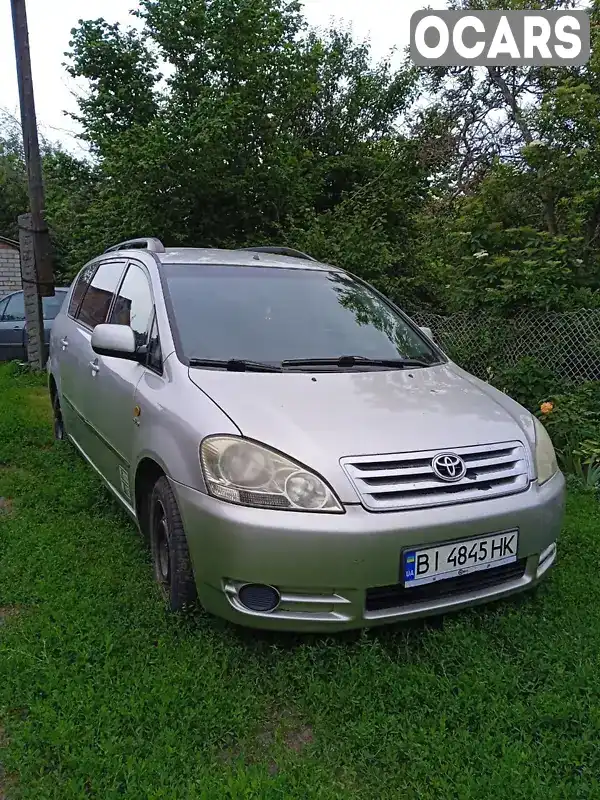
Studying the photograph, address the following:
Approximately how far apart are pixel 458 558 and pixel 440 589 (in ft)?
0.51

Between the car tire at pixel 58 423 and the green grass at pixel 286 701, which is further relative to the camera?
the car tire at pixel 58 423

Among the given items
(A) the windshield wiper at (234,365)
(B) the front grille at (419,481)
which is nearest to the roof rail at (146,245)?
(A) the windshield wiper at (234,365)

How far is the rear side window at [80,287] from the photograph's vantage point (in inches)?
197

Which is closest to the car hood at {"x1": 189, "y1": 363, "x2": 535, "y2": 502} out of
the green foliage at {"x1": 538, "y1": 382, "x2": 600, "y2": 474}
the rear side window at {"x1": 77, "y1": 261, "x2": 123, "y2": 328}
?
the rear side window at {"x1": 77, "y1": 261, "x2": 123, "y2": 328}

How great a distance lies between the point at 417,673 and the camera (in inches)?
97.0

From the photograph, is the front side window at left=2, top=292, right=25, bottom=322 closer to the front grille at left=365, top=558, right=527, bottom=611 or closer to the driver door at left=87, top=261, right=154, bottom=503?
the driver door at left=87, top=261, right=154, bottom=503

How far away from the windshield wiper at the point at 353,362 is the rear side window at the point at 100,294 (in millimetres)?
1637

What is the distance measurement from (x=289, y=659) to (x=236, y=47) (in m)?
9.18

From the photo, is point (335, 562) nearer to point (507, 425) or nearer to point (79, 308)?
point (507, 425)

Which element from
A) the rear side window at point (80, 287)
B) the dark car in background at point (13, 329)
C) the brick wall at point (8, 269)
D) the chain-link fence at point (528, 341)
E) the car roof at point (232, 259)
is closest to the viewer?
the car roof at point (232, 259)

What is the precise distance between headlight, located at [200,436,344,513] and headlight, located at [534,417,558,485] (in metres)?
0.99

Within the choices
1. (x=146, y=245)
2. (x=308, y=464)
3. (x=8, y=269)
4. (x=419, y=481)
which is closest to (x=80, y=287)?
(x=146, y=245)

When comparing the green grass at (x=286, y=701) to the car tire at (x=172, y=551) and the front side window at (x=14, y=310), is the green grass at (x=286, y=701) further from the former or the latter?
the front side window at (x=14, y=310)

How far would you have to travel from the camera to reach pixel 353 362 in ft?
10.7
